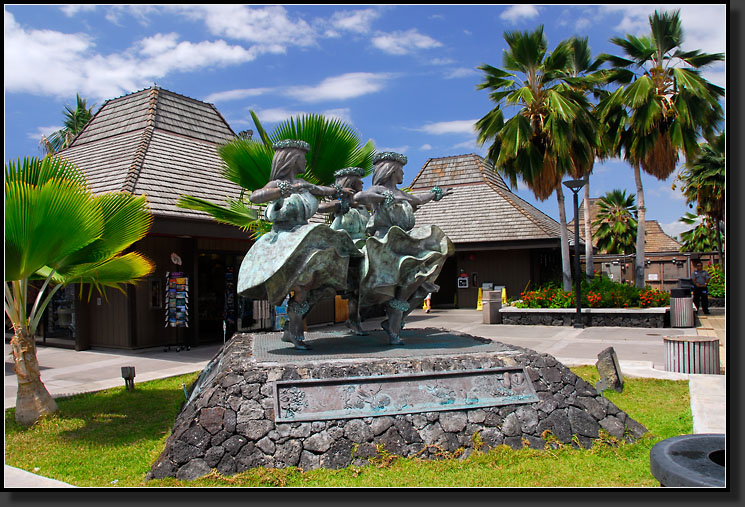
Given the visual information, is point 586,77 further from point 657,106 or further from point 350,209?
point 350,209

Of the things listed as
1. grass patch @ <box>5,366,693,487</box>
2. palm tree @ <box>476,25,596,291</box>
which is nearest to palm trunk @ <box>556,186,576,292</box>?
palm tree @ <box>476,25,596,291</box>

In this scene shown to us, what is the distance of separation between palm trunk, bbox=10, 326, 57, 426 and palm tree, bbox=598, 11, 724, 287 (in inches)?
644

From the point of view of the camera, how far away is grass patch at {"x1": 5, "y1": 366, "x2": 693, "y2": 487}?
14.1ft

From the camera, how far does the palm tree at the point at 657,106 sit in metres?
16.3

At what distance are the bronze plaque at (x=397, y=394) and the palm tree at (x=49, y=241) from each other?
2857mm

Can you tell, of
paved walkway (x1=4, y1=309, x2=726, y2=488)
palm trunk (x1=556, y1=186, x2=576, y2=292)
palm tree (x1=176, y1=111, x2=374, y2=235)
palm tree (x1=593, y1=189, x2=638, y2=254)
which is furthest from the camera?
palm tree (x1=593, y1=189, x2=638, y2=254)

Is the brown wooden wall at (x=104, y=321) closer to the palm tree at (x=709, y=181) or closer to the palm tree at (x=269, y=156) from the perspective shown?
the palm tree at (x=269, y=156)

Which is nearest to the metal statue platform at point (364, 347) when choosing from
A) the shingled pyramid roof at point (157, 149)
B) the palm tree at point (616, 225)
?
the shingled pyramid roof at point (157, 149)

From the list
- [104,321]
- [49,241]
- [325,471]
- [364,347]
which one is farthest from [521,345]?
[104,321]

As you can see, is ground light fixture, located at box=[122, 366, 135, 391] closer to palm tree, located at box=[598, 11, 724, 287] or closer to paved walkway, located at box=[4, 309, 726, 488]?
paved walkway, located at box=[4, 309, 726, 488]

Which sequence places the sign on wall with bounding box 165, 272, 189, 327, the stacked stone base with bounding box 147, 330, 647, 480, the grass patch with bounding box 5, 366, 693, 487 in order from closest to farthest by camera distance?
the grass patch with bounding box 5, 366, 693, 487, the stacked stone base with bounding box 147, 330, 647, 480, the sign on wall with bounding box 165, 272, 189, 327

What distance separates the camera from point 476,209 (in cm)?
2327

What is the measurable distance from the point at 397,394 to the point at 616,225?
32.4 meters

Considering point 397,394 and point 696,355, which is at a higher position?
point 397,394
